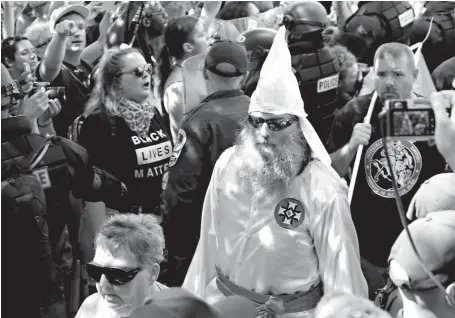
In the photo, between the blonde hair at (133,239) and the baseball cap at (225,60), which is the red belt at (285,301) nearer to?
the blonde hair at (133,239)

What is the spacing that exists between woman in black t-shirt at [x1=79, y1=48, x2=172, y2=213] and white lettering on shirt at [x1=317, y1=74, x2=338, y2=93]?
4.09ft

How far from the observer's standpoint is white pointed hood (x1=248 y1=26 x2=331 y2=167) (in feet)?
15.3

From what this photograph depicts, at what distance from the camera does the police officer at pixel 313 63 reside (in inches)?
273

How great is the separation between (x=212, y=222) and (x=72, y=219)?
1643mm

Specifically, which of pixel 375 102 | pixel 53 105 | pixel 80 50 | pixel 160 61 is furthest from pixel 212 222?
pixel 80 50

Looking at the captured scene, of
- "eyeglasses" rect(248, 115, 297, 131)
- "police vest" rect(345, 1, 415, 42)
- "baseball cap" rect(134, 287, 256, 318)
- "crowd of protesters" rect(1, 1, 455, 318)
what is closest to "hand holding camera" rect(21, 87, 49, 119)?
"crowd of protesters" rect(1, 1, 455, 318)

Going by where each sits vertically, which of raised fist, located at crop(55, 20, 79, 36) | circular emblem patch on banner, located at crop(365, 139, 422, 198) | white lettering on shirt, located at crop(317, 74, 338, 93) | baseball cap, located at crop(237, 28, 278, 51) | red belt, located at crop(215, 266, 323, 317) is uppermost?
raised fist, located at crop(55, 20, 79, 36)

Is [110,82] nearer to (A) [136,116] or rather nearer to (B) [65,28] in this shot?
(A) [136,116]

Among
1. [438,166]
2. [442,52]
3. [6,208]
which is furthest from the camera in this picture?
[442,52]

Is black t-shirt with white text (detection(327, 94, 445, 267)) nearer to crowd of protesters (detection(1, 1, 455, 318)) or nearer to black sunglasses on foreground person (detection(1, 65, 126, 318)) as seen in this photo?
crowd of protesters (detection(1, 1, 455, 318))

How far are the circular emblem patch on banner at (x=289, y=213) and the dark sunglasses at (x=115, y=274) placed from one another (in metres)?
0.80

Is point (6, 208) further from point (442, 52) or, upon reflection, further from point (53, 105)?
point (442, 52)

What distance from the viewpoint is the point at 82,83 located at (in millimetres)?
7781

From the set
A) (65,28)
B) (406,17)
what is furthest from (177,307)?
(406,17)
